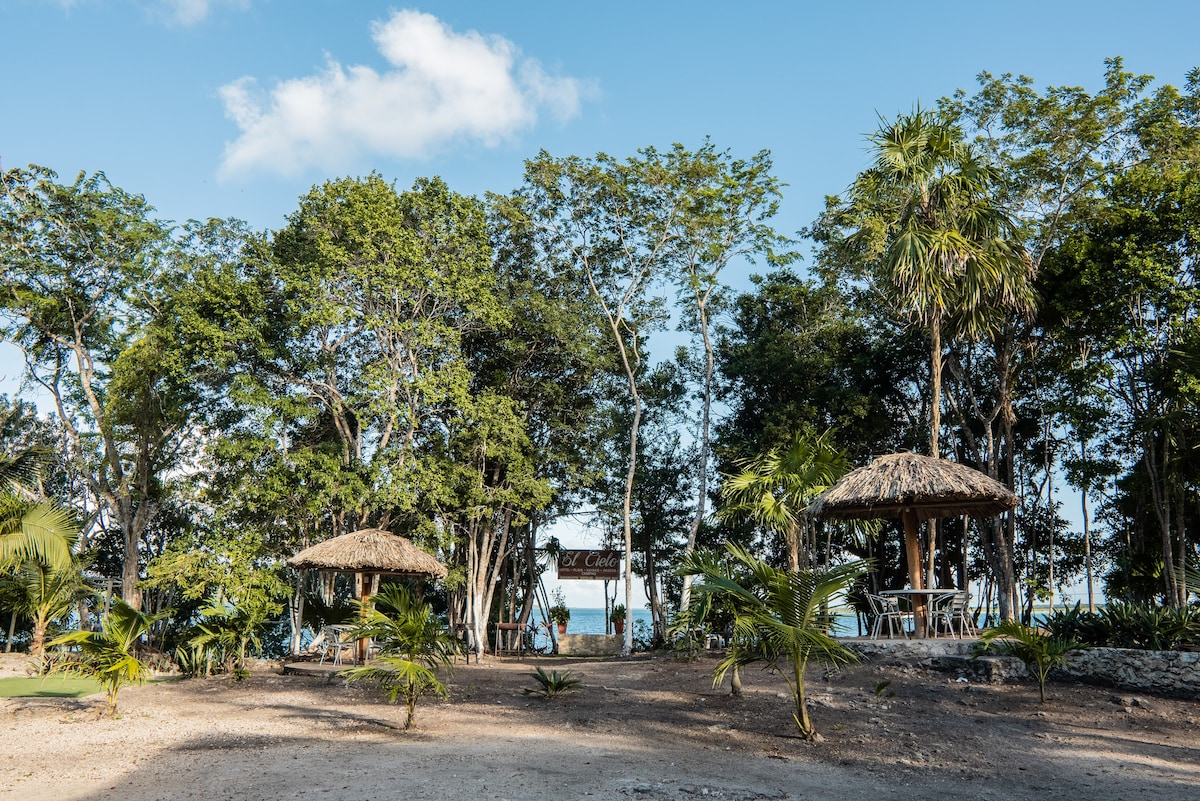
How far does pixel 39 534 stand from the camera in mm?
11203

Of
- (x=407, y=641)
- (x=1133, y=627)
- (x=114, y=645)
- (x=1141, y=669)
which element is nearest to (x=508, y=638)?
(x=114, y=645)

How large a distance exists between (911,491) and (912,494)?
7 cm

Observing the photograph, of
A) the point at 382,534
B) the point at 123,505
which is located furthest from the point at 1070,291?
the point at 123,505

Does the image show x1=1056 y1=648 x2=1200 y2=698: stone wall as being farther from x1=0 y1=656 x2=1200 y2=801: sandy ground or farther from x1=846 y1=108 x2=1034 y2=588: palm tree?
x1=846 y1=108 x2=1034 y2=588: palm tree

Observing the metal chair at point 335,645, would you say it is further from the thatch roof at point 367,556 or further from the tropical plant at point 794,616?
the tropical plant at point 794,616

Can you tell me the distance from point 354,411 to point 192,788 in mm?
10874

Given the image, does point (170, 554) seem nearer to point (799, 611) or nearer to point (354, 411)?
point (354, 411)

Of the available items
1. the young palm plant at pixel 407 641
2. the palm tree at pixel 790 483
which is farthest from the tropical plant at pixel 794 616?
the palm tree at pixel 790 483

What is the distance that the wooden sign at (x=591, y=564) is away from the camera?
2031cm

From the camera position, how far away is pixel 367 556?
12.8 metres

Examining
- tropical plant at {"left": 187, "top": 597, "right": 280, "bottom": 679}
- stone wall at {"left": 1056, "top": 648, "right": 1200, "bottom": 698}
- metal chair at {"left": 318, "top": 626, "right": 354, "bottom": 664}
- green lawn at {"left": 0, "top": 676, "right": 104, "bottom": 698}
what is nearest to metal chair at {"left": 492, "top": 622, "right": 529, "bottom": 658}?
metal chair at {"left": 318, "top": 626, "right": 354, "bottom": 664}

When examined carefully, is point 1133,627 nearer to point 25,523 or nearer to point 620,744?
point 620,744

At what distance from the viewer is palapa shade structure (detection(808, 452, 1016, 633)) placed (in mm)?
10766

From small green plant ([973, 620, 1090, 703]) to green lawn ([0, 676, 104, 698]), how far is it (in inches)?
415
